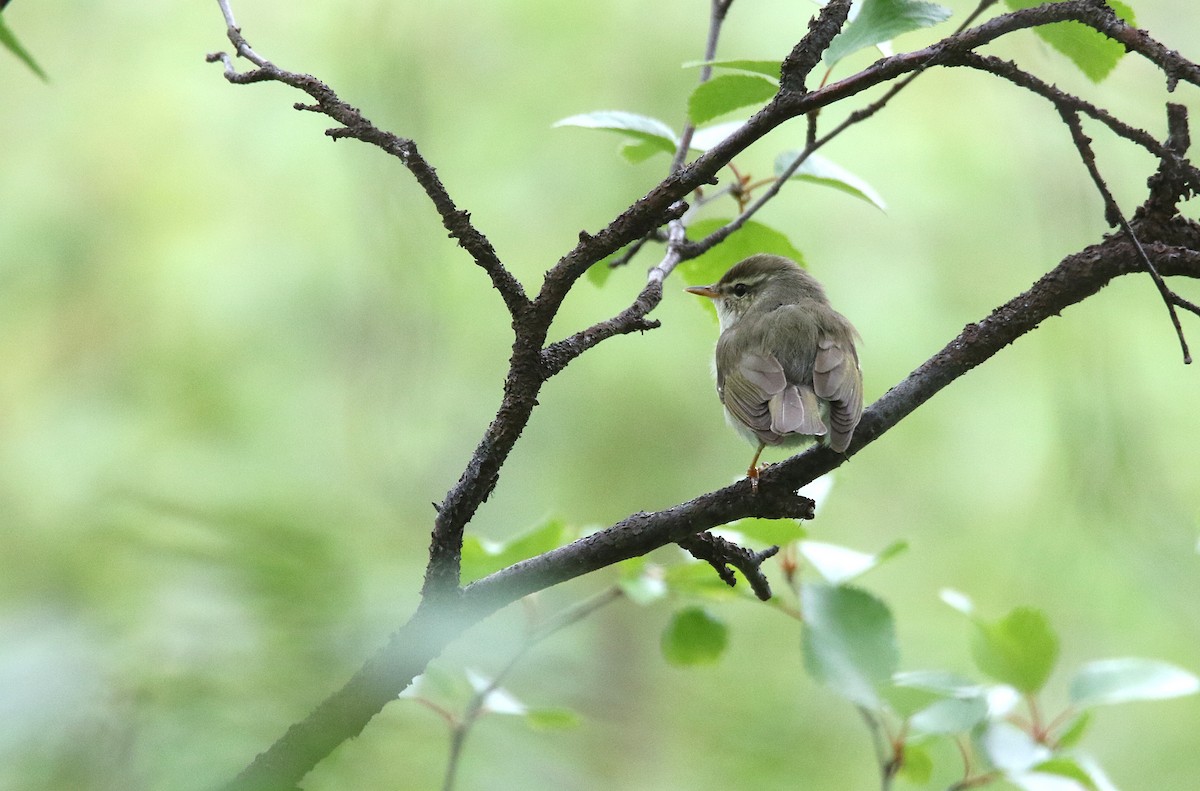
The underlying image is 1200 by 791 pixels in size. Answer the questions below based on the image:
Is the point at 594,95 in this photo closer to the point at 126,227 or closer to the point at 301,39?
the point at 301,39

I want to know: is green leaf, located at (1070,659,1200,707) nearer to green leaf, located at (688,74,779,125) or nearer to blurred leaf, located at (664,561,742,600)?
blurred leaf, located at (664,561,742,600)

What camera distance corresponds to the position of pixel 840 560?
201 cm

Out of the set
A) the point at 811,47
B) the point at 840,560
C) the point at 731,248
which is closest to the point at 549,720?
the point at 840,560

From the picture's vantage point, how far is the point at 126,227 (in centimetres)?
575

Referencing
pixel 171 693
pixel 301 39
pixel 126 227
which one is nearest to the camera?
pixel 171 693

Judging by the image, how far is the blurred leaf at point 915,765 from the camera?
204cm

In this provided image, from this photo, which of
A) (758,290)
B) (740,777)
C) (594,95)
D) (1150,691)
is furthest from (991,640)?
(594,95)

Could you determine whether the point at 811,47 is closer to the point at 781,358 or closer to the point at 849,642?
the point at 849,642

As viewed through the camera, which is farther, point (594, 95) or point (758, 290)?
point (594, 95)

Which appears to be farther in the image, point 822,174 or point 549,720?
point 822,174

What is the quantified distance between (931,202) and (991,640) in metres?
4.24

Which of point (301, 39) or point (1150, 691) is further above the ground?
point (301, 39)

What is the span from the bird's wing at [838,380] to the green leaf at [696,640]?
515mm

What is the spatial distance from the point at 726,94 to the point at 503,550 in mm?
808
